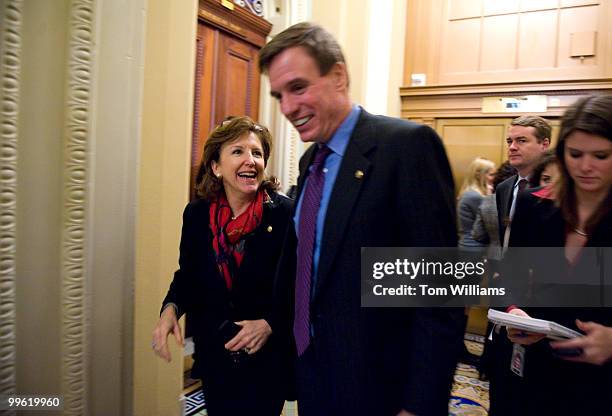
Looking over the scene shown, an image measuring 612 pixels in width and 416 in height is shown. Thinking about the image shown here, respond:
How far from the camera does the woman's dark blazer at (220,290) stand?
4.85ft

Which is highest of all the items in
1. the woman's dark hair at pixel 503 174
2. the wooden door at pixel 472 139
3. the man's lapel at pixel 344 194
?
the wooden door at pixel 472 139

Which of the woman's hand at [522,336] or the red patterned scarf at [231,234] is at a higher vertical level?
the red patterned scarf at [231,234]

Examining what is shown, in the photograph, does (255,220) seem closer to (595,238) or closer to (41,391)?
(41,391)

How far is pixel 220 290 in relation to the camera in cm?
149

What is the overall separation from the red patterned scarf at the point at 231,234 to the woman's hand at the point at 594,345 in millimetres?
1013

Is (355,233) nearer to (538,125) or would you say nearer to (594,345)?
(594,345)

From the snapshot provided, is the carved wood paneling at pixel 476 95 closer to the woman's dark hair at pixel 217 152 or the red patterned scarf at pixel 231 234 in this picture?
the woman's dark hair at pixel 217 152

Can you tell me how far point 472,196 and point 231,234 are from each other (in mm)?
2875

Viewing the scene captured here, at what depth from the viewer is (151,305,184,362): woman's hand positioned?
136 cm

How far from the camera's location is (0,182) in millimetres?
1317

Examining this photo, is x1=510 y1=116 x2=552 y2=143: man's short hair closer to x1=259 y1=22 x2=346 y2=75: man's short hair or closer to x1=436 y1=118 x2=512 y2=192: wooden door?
x1=259 y1=22 x2=346 y2=75: man's short hair

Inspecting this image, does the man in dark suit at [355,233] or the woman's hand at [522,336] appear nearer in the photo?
the man in dark suit at [355,233]

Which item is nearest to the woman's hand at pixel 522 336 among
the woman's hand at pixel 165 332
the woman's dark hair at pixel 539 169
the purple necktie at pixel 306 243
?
the purple necktie at pixel 306 243

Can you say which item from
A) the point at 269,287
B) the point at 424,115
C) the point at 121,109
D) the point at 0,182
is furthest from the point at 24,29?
the point at 424,115
